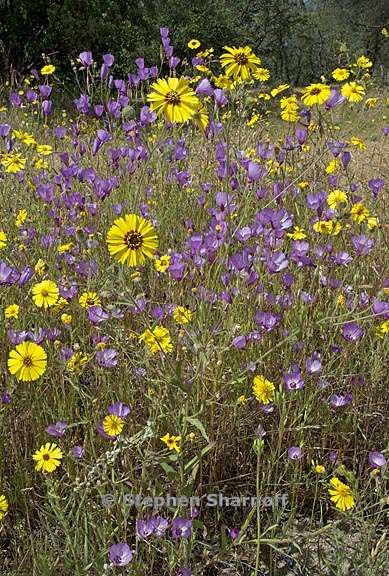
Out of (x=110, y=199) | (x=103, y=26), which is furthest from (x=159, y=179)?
(x=103, y=26)

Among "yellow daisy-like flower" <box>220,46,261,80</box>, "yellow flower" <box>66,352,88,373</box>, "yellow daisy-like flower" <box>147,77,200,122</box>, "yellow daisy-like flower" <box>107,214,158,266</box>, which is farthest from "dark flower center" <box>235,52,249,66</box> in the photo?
"yellow flower" <box>66,352,88,373</box>

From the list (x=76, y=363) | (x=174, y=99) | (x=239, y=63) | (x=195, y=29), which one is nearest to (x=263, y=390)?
(x=76, y=363)

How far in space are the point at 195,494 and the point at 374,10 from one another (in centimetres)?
1935

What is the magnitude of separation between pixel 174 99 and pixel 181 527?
93cm

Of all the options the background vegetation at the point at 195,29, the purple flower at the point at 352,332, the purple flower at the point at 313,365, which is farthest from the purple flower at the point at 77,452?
the background vegetation at the point at 195,29

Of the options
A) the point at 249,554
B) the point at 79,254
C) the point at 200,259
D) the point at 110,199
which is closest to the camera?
the point at 249,554

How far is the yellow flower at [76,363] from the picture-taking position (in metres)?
1.49

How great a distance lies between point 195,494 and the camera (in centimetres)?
149

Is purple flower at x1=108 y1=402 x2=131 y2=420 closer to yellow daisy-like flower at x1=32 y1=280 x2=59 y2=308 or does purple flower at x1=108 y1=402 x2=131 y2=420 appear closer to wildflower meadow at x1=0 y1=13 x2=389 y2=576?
wildflower meadow at x1=0 y1=13 x2=389 y2=576

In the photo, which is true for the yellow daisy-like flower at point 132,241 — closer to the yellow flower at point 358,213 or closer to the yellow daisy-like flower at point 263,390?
the yellow daisy-like flower at point 263,390

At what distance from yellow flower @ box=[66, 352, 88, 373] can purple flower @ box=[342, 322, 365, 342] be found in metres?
0.72

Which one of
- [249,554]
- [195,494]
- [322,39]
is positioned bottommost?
[322,39]

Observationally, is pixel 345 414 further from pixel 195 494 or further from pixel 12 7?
pixel 12 7

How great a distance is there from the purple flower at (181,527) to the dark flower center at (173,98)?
91cm
